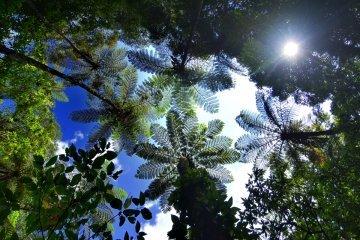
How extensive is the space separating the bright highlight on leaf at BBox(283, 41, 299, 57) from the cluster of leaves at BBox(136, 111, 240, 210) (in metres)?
3.34

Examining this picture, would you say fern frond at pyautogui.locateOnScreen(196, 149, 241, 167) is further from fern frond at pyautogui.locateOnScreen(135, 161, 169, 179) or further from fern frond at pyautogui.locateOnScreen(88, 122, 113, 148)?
fern frond at pyautogui.locateOnScreen(88, 122, 113, 148)

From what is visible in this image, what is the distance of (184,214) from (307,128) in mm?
6868

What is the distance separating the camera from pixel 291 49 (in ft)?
31.2

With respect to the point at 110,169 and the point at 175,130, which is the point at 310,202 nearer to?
the point at 110,169

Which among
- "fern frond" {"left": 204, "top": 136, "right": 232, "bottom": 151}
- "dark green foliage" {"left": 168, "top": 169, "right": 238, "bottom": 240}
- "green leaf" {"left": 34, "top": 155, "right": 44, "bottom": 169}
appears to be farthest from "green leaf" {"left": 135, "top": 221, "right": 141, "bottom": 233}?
"fern frond" {"left": 204, "top": 136, "right": 232, "bottom": 151}

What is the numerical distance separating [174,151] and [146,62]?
2.77 m

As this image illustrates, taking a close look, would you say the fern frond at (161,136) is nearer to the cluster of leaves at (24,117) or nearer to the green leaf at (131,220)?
the cluster of leaves at (24,117)

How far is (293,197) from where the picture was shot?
18.8 feet

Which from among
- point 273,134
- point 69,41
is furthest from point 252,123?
point 69,41

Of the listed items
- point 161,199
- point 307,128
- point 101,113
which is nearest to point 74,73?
point 101,113

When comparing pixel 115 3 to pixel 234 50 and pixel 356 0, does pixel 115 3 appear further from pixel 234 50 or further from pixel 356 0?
pixel 356 0

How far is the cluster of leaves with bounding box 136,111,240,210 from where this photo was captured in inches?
446

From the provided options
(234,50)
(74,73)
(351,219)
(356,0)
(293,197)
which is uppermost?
(74,73)

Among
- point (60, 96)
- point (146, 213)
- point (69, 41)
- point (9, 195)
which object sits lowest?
point (9, 195)
